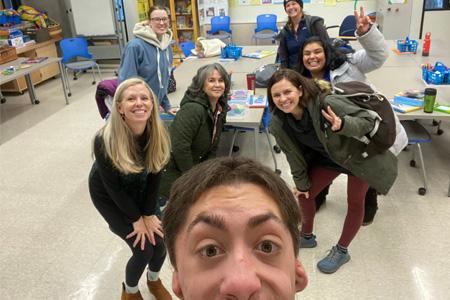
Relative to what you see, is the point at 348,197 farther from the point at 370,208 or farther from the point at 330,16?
the point at 330,16

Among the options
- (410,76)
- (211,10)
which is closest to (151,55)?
(410,76)

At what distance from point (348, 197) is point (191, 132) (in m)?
1.13

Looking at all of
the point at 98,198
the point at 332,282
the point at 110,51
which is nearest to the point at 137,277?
the point at 98,198

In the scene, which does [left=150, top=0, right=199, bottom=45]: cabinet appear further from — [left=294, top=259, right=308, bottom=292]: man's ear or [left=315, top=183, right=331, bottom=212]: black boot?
[left=294, top=259, right=308, bottom=292]: man's ear

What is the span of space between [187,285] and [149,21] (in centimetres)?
318

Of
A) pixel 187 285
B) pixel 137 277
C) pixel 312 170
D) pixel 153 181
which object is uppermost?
pixel 187 285

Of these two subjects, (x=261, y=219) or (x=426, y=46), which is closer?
(x=261, y=219)

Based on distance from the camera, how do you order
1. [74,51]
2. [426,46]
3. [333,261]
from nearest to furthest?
[333,261]
[426,46]
[74,51]

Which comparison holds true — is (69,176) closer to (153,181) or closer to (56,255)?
(56,255)

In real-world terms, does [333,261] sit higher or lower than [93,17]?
lower

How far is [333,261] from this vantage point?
2709 mm

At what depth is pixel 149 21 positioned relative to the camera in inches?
142

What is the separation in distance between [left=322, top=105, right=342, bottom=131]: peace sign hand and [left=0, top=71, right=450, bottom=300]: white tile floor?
3.49 feet

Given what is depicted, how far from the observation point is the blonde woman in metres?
1.99
